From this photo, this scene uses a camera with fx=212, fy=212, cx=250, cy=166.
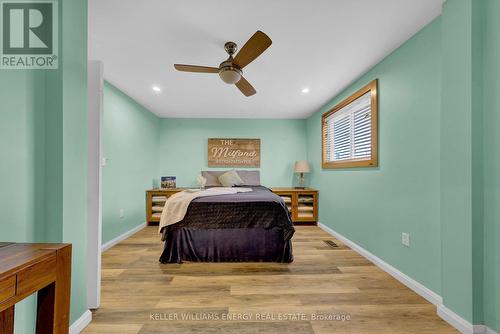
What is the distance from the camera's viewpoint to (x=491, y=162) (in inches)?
53.4

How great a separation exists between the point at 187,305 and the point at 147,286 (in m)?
0.54

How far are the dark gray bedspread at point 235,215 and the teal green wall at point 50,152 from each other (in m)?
1.12

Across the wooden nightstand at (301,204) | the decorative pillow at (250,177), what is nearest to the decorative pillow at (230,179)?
the decorative pillow at (250,177)

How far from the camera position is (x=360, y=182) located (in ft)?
9.21

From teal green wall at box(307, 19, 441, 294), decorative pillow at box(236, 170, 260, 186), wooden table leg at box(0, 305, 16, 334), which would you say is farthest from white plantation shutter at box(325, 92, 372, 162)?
wooden table leg at box(0, 305, 16, 334)

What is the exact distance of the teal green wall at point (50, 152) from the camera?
112cm

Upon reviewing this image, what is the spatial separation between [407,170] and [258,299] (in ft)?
5.98

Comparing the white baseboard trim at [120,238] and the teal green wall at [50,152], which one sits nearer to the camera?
the teal green wall at [50,152]

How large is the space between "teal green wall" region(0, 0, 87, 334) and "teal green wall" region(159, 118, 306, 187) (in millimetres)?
3290

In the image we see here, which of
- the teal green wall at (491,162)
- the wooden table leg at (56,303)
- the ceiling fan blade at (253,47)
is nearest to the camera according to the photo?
the wooden table leg at (56,303)

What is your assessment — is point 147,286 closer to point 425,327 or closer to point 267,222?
point 267,222
